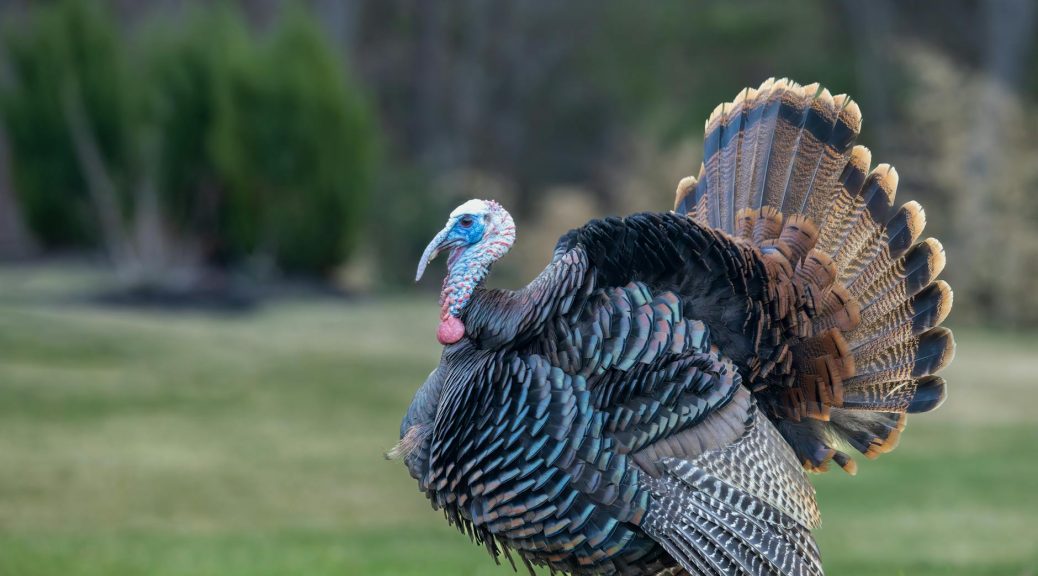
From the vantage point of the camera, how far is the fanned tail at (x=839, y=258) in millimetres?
4699

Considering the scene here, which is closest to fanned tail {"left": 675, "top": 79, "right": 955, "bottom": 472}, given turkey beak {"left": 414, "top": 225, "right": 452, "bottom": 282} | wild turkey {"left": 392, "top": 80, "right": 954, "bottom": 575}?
wild turkey {"left": 392, "top": 80, "right": 954, "bottom": 575}

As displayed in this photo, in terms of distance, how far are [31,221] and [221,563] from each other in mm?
8844

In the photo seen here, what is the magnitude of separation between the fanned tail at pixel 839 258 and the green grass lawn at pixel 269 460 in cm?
187

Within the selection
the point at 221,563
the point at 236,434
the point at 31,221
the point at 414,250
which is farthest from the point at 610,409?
the point at 414,250

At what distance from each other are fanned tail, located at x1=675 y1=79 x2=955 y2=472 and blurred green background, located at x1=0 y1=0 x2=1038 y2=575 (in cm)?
164

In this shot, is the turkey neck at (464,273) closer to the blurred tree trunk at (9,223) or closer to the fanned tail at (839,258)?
the fanned tail at (839,258)

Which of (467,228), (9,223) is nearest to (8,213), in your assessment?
(9,223)

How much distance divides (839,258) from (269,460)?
607cm

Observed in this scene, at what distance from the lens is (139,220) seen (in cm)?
1415

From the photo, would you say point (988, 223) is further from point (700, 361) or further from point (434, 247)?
point (434, 247)

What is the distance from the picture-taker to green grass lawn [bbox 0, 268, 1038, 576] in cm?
750

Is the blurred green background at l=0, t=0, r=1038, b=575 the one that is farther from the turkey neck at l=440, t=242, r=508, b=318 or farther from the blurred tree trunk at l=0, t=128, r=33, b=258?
the turkey neck at l=440, t=242, r=508, b=318

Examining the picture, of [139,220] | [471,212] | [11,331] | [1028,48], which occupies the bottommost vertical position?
[11,331]

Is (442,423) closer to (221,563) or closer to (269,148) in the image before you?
(221,563)
